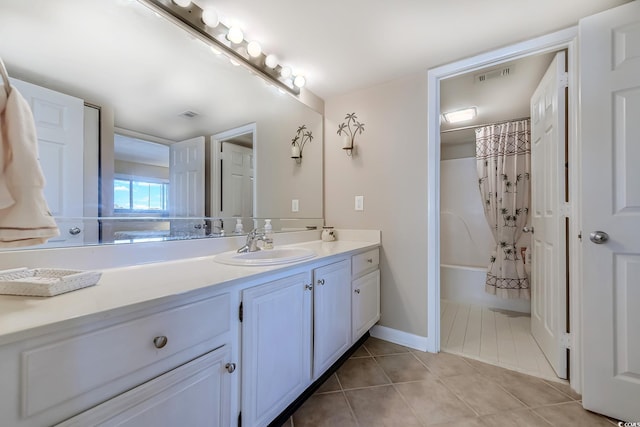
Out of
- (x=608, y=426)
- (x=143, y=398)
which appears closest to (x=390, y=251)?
(x=608, y=426)

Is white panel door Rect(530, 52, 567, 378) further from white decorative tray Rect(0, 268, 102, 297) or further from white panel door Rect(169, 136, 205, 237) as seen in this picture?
white decorative tray Rect(0, 268, 102, 297)

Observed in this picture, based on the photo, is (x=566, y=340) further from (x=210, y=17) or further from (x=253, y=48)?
(x=210, y=17)

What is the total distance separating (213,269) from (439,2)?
1.68 metres

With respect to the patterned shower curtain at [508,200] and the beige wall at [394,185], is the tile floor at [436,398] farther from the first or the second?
the patterned shower curtain at [508,200]

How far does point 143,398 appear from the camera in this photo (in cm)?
68

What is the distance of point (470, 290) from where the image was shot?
9.46ft

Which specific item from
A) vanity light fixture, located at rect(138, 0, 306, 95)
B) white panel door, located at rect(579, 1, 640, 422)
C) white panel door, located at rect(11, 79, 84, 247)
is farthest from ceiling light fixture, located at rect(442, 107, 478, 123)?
white panel door, located at rect(11, 79, 84, 247)

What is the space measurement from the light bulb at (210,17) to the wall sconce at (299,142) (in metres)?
0.92

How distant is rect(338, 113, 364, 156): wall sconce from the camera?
2.18m

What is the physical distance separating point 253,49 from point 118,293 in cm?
149

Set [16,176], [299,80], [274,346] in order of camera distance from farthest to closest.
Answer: [299,80] < [274,346] < [16,176]

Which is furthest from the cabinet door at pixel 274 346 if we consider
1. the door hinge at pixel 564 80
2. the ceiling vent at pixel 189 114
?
the door hinge at pixel 564 80

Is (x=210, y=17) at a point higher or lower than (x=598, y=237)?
higher

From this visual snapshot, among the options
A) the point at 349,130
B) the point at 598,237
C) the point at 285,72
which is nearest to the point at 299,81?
the point at 285,72
